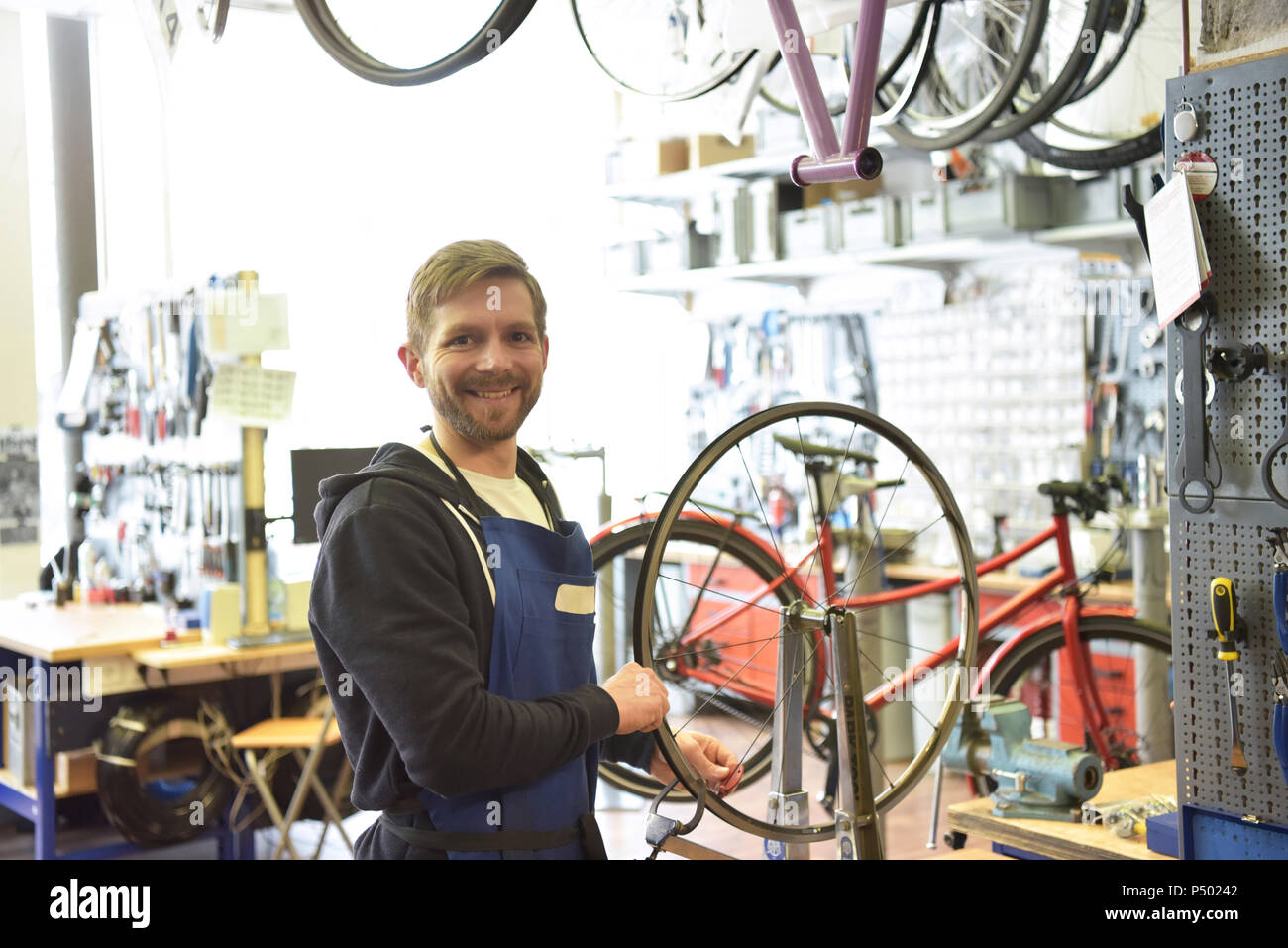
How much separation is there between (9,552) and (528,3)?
3758 mm

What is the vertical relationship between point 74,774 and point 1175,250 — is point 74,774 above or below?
below

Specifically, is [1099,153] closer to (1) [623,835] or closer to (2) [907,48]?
(2) [907,48]

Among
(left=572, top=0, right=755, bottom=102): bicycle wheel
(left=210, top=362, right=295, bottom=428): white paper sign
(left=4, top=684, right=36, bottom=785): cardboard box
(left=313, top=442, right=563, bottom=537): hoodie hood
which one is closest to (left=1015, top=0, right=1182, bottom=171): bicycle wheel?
(left=572, top=0, right=755, bottom=102): bicycle wheel

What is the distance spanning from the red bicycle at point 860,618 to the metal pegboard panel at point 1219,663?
29 centimetres

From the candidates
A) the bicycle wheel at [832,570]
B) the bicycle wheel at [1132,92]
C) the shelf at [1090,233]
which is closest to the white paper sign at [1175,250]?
the bicycle wheel at [832,570]

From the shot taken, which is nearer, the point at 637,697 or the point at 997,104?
the point at 637,697

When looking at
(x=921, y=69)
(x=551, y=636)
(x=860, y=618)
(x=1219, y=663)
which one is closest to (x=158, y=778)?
(x=860, y=618)

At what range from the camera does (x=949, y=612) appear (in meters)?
4.75

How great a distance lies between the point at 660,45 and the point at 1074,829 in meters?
2.12

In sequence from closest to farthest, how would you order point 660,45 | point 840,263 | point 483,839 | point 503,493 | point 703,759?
point 483,839 → point 503,493 → point 703,759 → point 660,45 → point 840,263

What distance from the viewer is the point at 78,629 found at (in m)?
3.81

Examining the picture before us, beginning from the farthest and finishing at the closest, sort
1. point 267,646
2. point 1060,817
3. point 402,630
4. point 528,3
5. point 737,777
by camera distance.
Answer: point 267,646, point 528,3, point 1060,817, point 737,777, point 402,630

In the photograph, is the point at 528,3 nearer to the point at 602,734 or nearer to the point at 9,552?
the point at 602,734

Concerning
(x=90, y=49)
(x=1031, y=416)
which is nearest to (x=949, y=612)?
(x=1031, y=416)
